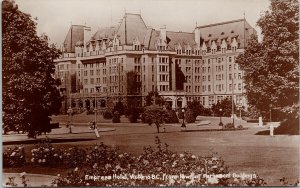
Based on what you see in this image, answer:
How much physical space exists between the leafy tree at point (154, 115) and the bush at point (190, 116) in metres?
0.21

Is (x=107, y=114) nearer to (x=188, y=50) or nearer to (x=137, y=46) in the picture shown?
(x=137, y=46)

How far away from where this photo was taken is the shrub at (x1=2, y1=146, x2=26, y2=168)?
17.5 ft

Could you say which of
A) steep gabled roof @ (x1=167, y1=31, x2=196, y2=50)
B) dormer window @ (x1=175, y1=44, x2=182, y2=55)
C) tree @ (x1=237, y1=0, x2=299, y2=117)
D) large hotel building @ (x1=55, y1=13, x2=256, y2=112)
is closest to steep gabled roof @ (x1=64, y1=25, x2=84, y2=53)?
large hotel building @ (x1=55, y1=13, x2=256, y2=112)

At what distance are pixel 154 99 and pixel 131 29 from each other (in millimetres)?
695

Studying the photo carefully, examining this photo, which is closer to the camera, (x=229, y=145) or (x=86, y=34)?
(x=229, y=145)

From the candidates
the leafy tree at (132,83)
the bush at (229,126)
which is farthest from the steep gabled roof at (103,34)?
the bush at (229,126)

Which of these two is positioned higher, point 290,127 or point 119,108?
point 119,108

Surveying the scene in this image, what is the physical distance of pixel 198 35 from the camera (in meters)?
5.75

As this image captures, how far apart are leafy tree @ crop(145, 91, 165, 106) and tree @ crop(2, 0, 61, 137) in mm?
842

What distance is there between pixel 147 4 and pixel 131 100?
91 cm

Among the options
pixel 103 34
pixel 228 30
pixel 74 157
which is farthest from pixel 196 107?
pixel 74 157

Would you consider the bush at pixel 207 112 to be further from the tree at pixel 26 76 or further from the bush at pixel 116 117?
the tree at pixel 26 76

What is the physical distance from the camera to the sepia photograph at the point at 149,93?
5.36 m

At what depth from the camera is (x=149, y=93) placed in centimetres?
571
